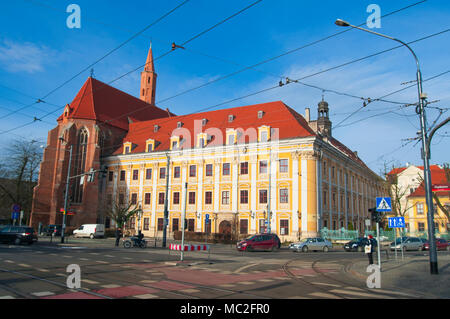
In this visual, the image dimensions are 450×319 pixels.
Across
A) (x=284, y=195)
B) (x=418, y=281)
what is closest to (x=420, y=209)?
(x=284, y=195)

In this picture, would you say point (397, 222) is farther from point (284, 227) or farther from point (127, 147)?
point (127, 147)

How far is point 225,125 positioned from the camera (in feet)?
161

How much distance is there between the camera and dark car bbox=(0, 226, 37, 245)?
29.6 meters

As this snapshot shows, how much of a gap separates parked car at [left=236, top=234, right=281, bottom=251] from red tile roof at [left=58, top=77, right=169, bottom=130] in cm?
3042

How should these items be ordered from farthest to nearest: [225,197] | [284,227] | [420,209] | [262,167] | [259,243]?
[420,209], [225,197], [262,167], [284,227], [259,243]

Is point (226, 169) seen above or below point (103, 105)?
below

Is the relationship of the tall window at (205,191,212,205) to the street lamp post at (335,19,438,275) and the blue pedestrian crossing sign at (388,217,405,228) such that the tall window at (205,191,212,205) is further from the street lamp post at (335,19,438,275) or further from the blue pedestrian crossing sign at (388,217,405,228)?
the street lamp post at (335,19,438,275)

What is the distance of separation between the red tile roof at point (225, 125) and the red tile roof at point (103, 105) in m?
3.29

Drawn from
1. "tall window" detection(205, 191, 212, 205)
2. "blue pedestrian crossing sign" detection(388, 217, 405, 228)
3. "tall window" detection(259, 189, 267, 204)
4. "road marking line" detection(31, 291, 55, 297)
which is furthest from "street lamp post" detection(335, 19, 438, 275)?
"tall window" detection(205, 191, 212, 205)

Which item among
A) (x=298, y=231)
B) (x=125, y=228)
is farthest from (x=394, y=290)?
(x=125, y=228)

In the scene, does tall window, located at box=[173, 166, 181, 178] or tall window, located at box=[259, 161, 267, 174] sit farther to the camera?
tall window, located at box=[173, 166, 181, 178]

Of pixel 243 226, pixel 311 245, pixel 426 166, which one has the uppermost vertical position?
pixel 426 166

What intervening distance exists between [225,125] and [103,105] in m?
22.4

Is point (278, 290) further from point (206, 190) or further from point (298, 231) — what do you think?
point (206, 190)
